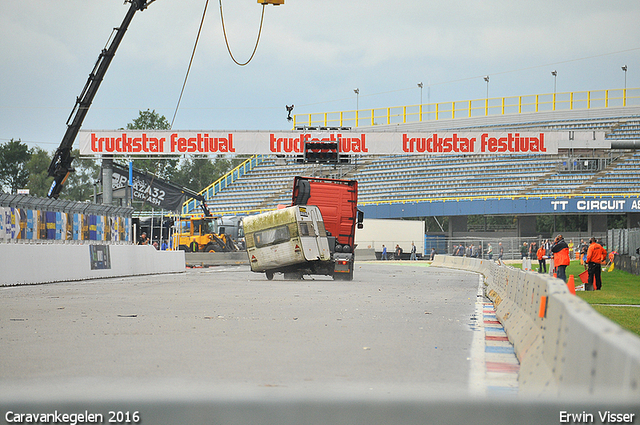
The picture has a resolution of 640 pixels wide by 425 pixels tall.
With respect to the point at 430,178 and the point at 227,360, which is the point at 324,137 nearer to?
the point at 430,178

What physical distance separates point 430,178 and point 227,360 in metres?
56.9

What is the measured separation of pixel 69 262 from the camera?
2242 cm

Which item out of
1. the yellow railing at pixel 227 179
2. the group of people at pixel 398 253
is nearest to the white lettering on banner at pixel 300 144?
the group of people at pixel 398 253

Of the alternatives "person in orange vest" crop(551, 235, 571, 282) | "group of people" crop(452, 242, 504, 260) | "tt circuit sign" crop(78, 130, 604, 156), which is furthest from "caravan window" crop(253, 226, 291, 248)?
"group of people" crop(452, 242, 504, 260)

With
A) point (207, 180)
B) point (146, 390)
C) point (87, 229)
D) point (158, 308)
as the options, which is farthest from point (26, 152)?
point (146, 390)

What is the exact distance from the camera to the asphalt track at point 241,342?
20.3 feet

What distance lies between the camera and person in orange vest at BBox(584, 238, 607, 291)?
20.5 m

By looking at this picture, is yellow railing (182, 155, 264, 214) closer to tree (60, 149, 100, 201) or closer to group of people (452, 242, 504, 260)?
group of people (452, 242, 504, 260)

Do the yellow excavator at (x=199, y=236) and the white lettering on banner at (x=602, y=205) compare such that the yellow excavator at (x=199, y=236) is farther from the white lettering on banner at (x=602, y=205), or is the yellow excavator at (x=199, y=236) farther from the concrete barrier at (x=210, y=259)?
the white lettering on banner at (x=602, y=205)

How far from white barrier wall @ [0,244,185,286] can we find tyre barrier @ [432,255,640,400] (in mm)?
14579

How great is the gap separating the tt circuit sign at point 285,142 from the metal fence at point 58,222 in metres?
13.1

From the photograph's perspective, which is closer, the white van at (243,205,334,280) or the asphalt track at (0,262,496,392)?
the asphalt track at (0,262,496,392)

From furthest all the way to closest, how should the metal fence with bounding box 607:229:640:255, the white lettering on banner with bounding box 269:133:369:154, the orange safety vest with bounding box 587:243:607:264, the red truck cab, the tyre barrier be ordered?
the white lettering on banner with bounding box 269:133:369:154 < the metal fence with bounding box 607:229:640:255 < the red truck cab < the orange safety vest with bounding box 587:243:607:264 < the tyre barrier

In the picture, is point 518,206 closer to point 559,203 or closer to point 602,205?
point 559,203
